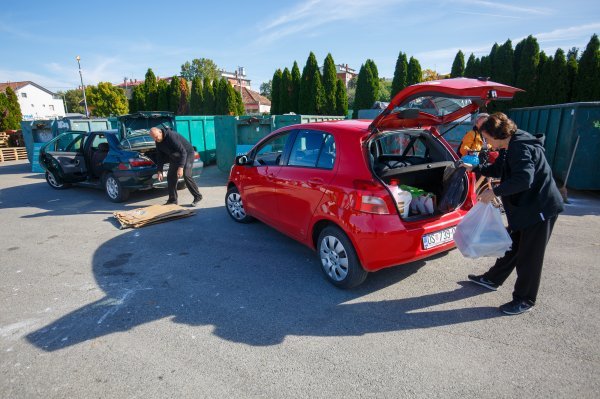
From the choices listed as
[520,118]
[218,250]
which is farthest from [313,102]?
[218,250]

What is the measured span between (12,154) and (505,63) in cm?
2309

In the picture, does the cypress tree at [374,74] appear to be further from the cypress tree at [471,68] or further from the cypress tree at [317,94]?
the cypress tree at [471,68]

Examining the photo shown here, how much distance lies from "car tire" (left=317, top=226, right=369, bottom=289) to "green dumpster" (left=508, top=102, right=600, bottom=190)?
6.20 meters

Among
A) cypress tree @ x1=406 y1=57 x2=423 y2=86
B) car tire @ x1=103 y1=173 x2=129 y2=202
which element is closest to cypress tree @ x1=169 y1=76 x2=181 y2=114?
cypress tree @ x1=406 y1=57 x2=423 y2=86

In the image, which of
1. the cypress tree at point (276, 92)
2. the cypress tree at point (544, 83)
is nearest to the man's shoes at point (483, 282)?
the cypress tree at point (544, 83)

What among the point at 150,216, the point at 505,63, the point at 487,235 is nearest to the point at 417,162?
the point at 487,235

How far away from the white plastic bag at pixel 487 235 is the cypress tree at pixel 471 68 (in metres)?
14.2

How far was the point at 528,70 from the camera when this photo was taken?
12.5 metres

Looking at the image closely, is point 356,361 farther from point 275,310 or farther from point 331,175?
point 331,175

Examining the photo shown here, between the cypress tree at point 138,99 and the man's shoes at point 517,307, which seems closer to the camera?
the man's shoes at point 517,307

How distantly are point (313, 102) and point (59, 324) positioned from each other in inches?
675

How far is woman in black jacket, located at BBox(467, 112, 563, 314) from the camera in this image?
279 centimetres

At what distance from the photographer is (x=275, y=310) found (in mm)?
3199

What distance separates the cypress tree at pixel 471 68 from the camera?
49.1ft
